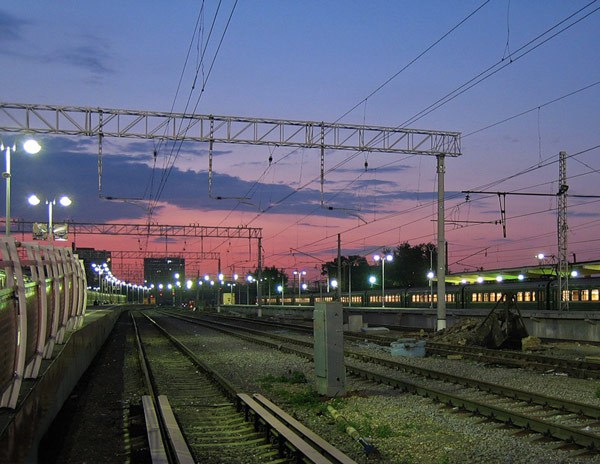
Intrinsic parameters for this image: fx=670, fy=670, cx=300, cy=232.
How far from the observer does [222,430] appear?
34.0 ft

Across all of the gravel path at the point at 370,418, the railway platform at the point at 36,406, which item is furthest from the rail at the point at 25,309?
the gravel path at the point at 370,418

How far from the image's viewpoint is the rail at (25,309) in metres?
6.57

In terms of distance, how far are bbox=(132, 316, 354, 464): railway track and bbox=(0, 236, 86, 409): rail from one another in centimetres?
186

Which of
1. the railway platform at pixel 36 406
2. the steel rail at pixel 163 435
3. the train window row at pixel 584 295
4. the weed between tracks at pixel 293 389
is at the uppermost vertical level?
the train window row at pixel 584 295

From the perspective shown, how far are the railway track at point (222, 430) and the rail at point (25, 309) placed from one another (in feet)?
6.09

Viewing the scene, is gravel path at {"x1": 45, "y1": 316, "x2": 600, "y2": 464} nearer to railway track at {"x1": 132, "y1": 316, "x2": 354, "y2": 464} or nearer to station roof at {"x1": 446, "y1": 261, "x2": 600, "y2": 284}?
railway track at {"x1": 132, "y1": 316, "x2": 354, "y2": 464}

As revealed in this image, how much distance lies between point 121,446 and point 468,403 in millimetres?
5837

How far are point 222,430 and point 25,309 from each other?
14.3 ft

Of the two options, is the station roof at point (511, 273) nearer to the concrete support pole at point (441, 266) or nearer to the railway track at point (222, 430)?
the concrete support pole at point (441, 266)

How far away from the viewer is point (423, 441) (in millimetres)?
9414

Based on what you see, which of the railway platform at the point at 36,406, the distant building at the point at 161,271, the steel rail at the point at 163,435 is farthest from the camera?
the distant building at the point at 161,271

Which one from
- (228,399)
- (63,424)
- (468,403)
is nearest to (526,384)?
(468,403)

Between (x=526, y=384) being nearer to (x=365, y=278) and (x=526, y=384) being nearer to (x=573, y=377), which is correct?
(x=573, y=377)

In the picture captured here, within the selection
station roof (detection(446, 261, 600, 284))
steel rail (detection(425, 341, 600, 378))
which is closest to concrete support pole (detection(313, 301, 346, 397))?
steel rail (detection(425, 341, 600, 378))
